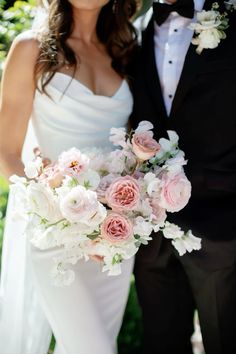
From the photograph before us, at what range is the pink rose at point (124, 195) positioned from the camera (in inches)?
86.7

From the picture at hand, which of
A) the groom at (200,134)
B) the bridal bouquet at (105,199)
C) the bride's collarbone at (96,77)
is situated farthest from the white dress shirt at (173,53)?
the bridal bouquet at (105,199)

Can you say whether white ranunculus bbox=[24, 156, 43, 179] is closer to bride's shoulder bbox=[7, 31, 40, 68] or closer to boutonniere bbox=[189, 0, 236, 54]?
bride's shoulder bbox=[7, 31, 40, 68]

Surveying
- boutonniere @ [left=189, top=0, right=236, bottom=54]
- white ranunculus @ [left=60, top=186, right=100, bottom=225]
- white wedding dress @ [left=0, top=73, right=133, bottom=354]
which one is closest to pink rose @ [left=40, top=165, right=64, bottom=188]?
white ranunculus @ [left=60, top=186, right=100, bottom=225]

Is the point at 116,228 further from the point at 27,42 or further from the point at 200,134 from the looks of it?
the point at 27,42

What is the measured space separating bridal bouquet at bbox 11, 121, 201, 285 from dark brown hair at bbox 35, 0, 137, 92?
19.9 inches

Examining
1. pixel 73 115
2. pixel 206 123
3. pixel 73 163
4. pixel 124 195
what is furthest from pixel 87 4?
pixel 124 195

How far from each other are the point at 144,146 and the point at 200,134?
461mm

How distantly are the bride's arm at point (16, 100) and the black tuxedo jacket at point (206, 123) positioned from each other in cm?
49

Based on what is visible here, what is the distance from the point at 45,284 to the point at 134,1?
4.51 ft

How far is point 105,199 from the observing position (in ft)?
7.43

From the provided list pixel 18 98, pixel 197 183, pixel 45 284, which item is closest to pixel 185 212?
pixel 197 183

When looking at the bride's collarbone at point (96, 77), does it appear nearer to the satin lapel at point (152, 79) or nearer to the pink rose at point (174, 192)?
the satin lapel at point (152, 79)

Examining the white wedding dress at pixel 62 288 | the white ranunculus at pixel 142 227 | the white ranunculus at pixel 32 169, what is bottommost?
the white wedding dress at pixel 62 288

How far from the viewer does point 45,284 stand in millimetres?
2699
